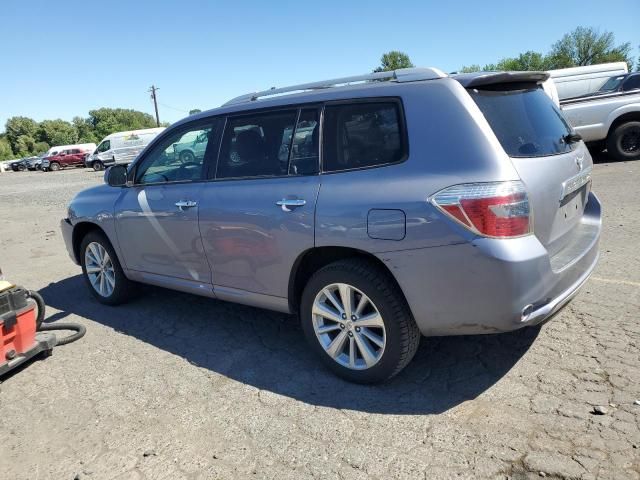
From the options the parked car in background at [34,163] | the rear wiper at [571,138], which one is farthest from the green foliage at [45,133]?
the rear wiper at [571,138]

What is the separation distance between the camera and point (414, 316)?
283cm

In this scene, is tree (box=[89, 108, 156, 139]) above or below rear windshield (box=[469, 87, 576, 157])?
above

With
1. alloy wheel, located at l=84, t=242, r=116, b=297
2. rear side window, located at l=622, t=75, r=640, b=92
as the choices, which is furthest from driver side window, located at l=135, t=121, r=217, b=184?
rear side window, located at l=622, t=75, r=640, b=92

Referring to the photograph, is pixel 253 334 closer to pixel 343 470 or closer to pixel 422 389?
pixel 422 389

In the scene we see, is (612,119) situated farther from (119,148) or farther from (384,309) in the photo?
(119,148)

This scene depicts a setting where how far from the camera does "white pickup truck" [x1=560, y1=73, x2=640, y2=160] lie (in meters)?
10.9

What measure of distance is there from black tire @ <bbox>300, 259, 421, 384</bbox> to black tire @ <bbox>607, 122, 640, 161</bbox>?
1080 cm

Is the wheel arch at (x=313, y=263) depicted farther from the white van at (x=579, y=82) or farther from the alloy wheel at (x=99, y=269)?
the white van at (x=579, y=82)

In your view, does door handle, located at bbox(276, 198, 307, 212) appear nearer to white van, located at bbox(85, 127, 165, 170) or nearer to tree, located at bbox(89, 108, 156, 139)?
white van, located at bbox(85, 127, 165, 170)

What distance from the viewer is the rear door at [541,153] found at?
273cm

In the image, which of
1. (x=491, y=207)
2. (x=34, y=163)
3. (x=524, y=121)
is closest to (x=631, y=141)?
(x=524, y=121)

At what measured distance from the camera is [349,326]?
3.12 meters

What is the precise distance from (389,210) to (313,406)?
1.27 meters

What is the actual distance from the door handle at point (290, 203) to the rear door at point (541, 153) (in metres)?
1.21
